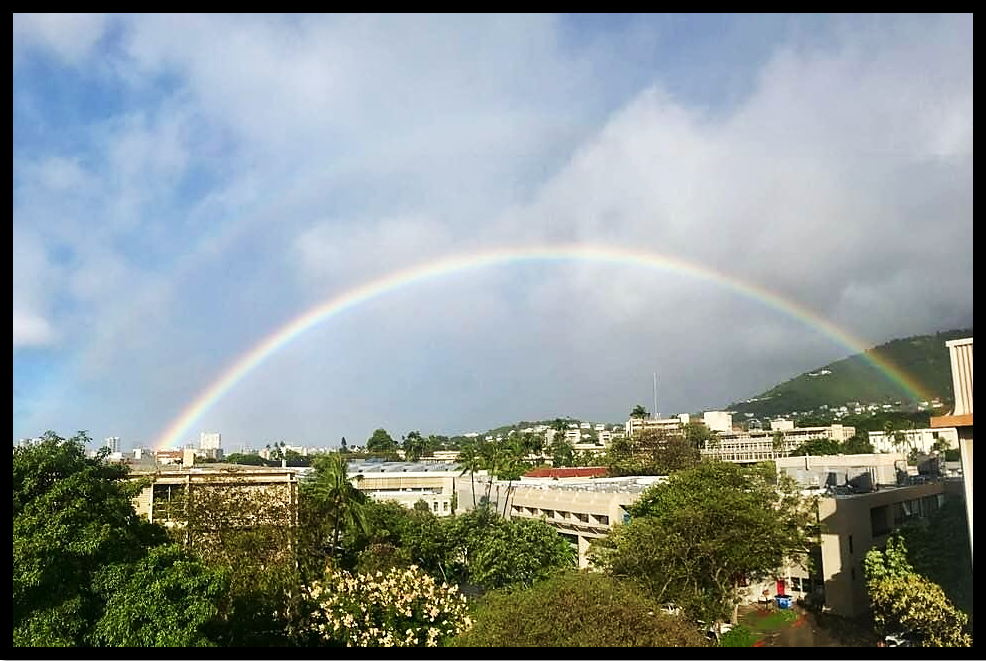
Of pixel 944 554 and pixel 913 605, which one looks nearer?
pixel 913 605

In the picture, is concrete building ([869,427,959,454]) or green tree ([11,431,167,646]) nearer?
green tree ([11,431,167,646])

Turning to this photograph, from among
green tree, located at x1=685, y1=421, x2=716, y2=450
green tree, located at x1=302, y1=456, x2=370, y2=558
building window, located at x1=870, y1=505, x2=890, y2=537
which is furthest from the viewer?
green tree, located at x1=685, y1=421, x2=716, y2=450

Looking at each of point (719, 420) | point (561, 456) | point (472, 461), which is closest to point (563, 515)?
point (472, 461)

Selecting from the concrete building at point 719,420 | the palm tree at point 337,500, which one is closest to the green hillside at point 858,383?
the concrete building at point 719,420

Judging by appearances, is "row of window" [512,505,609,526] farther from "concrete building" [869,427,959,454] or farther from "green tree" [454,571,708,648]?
"concrete building" [869,427,959,454]

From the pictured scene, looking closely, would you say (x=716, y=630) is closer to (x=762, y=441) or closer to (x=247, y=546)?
(x=247, y=546)

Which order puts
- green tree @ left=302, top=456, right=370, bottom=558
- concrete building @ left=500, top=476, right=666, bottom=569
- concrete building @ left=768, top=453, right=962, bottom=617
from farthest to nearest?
concrete building @ left=500, top=476, right=666, bottom=569 → green tree @ left=302, top=456, right=370, bottom=558 → concrete building @ left=768, top=453, right=962, bottom=617

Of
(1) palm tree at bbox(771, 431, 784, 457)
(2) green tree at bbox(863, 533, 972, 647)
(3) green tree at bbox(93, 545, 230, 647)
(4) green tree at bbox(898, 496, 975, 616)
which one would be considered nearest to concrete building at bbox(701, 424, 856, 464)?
(1) palm tree at bbox(771, 431, 784, 457)

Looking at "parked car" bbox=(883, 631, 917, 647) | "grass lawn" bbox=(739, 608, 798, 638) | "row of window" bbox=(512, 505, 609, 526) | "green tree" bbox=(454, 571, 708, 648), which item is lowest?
"grass lawn" bbox=(739, 608, 798, 638)

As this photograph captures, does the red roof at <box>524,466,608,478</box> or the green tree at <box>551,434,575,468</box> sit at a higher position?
the green tree at <box>551,434,575,468</box>
